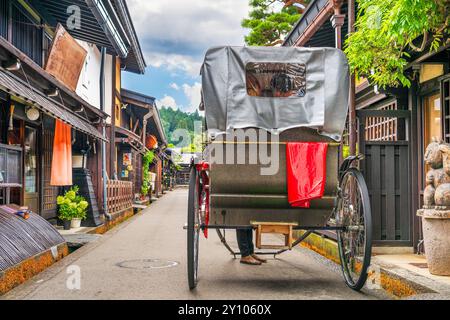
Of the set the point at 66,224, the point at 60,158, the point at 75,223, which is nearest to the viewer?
the point at 60,158

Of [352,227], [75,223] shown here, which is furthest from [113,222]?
[352,227]

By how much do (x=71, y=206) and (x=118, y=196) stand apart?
5.10 m

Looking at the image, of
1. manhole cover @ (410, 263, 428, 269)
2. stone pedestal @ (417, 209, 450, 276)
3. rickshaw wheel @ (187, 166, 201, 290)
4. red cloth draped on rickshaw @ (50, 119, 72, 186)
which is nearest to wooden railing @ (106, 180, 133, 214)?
red cloth draped on rickshaw @ (50, 119, 72, 186)

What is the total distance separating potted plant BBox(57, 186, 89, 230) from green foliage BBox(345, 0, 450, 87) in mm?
8301

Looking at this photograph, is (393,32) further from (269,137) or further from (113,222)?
(113,222)

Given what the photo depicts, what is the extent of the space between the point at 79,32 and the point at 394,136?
8.69 metres

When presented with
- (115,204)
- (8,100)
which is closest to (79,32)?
(8,100)

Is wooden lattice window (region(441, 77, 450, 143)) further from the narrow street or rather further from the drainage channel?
the drainage channel

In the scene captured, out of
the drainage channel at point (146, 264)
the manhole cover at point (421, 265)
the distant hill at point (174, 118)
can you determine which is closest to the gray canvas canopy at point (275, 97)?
the manhole cover at point (421, 265)

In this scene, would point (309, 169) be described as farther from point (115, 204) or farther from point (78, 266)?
point (115, 204)

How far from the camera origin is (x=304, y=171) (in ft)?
20.2

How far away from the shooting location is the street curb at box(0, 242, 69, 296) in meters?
6.38

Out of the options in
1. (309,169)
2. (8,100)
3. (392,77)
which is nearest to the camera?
(309,169)

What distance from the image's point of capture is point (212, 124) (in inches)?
245
